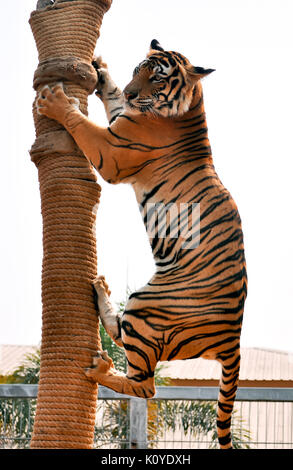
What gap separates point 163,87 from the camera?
2748mm

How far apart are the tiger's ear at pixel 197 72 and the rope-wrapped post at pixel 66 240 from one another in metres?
0.43

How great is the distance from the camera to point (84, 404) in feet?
8.87

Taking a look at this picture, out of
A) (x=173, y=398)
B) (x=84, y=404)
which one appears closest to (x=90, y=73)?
(x=84, y=404)

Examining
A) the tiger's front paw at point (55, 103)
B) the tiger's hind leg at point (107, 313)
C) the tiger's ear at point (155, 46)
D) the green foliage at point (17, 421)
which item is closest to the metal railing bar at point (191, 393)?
the green foliage at point (17, 421)

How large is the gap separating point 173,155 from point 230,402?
1.05 meters

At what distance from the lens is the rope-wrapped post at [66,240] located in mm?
2688

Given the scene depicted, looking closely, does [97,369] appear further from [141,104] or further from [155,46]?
[155,46]

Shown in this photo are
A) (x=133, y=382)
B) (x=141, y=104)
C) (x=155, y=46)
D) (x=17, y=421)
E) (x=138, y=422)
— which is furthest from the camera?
(x=17, y=421)

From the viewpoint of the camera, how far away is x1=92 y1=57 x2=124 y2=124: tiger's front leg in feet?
9.72

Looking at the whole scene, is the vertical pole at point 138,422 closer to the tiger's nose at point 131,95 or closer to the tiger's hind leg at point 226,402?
the tiger's hind leg at point 226,402

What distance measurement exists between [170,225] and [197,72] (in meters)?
0.64

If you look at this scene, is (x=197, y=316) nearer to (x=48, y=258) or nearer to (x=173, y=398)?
(x=48, y=258)

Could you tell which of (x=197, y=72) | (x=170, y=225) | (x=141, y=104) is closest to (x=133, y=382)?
(x=170, y=225)

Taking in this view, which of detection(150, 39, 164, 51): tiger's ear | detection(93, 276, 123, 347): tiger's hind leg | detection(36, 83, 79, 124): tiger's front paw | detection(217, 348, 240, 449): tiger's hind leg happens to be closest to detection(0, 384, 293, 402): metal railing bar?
detection(217, 348, 240, 449): tiger's hind leg
